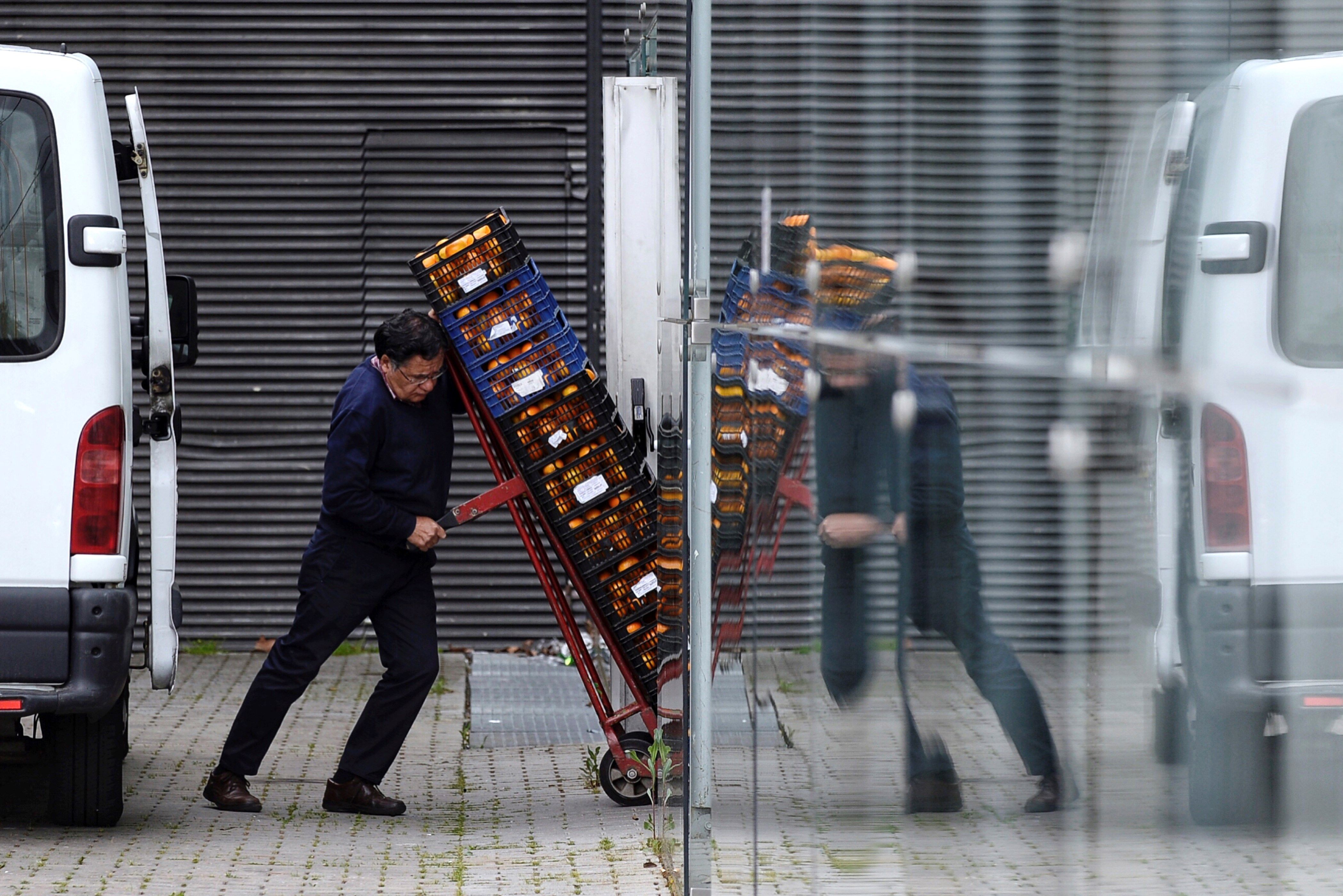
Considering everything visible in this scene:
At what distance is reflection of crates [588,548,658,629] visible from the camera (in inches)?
231

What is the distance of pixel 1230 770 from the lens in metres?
1.31

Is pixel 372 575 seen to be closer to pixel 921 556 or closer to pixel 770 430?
pixel 770 430

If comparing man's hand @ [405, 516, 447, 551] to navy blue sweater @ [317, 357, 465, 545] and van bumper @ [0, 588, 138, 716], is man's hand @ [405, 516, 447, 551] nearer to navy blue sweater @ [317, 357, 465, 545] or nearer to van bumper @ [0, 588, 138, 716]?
navy blue sweater @ [317, 357, 465, 545]

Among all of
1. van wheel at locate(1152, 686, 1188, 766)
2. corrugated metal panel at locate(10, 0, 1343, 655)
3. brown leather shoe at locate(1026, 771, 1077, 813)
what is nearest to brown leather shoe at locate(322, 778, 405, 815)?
corrugated metal panel at locate(10, 0, 1343, 655)

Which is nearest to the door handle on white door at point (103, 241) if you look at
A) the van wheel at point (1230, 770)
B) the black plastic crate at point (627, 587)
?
the black plastic crate at point (627, 587)

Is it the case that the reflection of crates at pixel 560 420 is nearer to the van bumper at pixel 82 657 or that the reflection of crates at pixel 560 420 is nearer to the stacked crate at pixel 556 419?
the stacked crate at pixel 556 419

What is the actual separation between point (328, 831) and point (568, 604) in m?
1.14

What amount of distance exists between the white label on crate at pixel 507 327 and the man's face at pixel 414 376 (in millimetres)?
204

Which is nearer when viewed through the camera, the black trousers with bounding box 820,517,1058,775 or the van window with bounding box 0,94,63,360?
the black trousers with bounding box 820,517,1058,775

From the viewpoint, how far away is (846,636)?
2375 mm

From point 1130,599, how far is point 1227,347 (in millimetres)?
259

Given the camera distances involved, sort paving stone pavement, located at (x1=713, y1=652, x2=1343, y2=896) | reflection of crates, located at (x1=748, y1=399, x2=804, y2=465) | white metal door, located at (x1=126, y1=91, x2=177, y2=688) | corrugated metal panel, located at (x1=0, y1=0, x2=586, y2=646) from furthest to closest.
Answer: corrugated metal panel, located at (x1=0, y1=0, x2=586, y2=646) < white metal door, located at (x1=126, y1=91, x2=177, y2=688) < reflection of crates, located at (x1=748, y1=399, x2=804, y2=465) < paving stone pavement, located at (x1=713, y1=652, x2=1343, y2=896)

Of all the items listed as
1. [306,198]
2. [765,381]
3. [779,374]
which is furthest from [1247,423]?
[306,198]

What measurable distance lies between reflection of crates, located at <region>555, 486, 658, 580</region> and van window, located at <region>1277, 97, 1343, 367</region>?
4697mm
